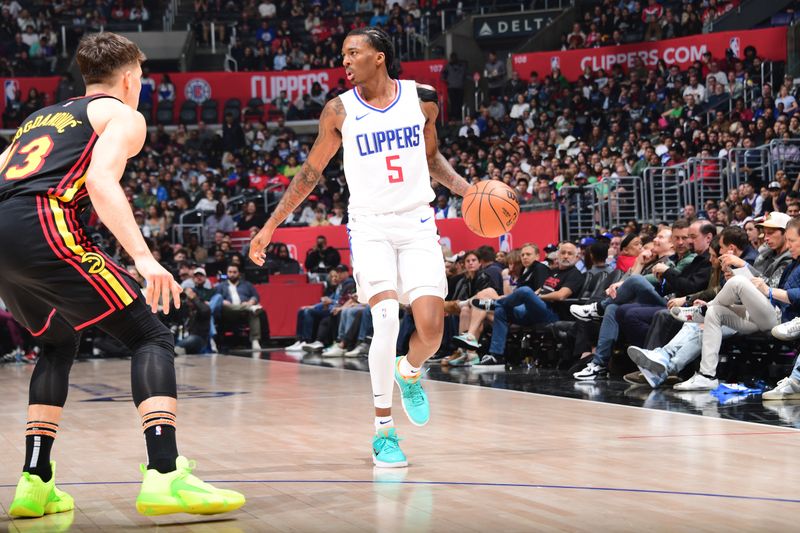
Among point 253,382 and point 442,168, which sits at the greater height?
point 442,168

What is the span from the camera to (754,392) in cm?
792

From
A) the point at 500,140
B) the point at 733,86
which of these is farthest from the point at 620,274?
the point at 500,140

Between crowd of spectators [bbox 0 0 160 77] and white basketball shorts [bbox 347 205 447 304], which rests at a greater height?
crowd of spectators [bbox 0 0 160 77]

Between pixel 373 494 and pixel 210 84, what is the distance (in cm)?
2313

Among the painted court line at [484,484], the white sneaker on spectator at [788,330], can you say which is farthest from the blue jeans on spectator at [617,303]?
the painted court line at [484,484]

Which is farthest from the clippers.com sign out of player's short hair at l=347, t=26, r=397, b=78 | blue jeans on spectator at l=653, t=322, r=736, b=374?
player's short hair at l=347, t=26, r=397, b=78

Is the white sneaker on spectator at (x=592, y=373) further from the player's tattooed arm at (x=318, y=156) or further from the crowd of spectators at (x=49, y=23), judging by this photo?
the crowd of spectators at (x=49, y=23)

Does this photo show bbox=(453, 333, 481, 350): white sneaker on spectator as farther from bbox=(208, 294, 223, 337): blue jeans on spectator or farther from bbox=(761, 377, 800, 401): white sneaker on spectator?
bbox=(208, 294, 223, 337): blue jeans on spectator

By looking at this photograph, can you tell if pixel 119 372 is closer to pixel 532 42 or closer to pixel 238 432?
pixel 238 432

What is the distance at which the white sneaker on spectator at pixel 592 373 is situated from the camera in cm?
945

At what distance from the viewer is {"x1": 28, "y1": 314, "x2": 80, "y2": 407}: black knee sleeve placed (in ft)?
13.6

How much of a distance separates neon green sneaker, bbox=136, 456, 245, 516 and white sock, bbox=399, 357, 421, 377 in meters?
2.00

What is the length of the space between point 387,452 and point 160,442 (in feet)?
4.91

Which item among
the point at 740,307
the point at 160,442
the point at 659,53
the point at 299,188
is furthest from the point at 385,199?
the point at 659,53
